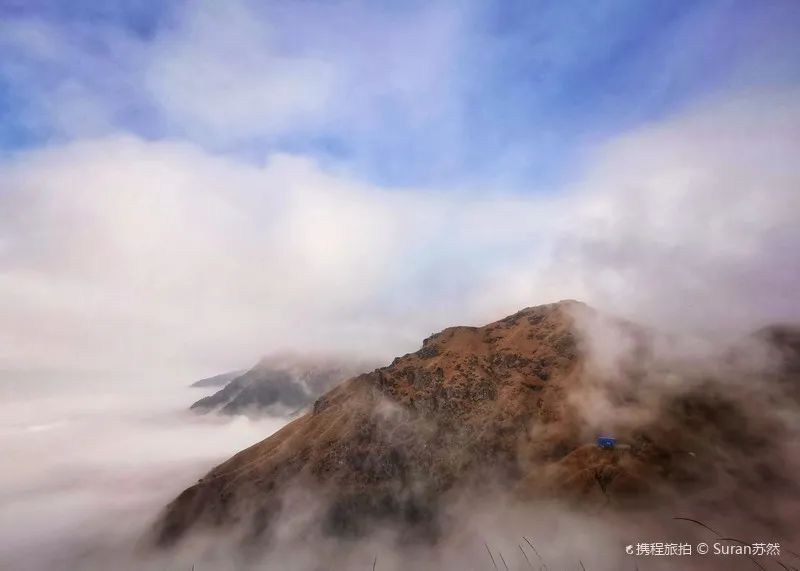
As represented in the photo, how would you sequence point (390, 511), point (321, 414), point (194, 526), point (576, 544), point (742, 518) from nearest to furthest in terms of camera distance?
point (742, 518), point (576, 544), point (390, 511), point (194, 526), point (321, 414)

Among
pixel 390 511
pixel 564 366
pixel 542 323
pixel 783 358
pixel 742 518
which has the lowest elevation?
pixel 742 518

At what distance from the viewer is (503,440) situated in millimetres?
127688

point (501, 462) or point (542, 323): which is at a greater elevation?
point (542, 323)

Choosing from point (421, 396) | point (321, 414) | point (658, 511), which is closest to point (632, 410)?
point (658, 511)

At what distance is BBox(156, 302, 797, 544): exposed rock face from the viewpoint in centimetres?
10412

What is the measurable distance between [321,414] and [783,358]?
5211 inches

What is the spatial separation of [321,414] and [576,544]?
86623 mm

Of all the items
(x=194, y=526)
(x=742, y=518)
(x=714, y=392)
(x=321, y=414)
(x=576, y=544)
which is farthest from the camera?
(x=321, y=414)

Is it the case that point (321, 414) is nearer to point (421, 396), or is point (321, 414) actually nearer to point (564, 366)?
point (421, 396)

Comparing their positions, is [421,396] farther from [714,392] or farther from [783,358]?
[783,358]

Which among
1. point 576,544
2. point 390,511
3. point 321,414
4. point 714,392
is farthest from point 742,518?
point 321,414

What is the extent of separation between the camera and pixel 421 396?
144m

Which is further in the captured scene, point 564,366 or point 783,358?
point 564,366

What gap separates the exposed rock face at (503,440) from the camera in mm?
104125
